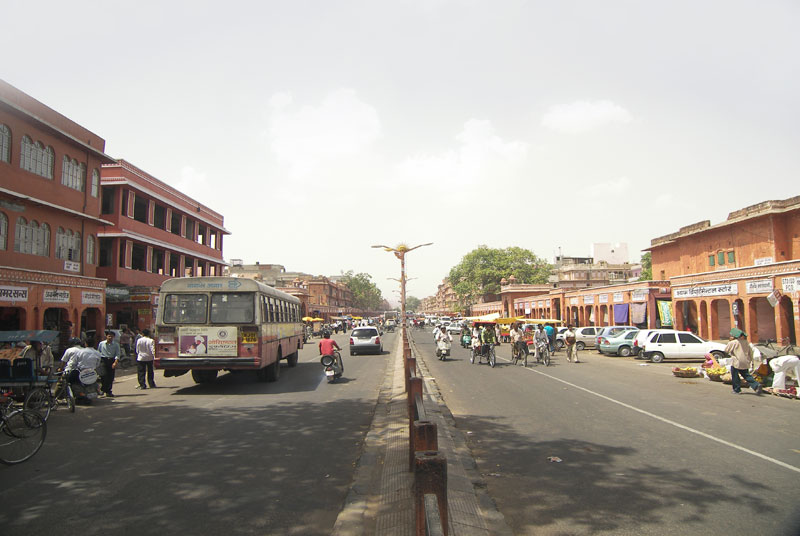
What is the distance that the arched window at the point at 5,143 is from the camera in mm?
19375

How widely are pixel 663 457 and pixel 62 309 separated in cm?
2380

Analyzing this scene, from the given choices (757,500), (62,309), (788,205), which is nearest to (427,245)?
(788,205)

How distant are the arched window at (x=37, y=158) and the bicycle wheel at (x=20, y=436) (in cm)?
1814

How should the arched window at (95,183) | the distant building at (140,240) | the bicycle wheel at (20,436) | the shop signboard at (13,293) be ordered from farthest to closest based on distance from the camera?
1. the distant building at (140,240)
2. the arched window at (95,183)
3. the shop signboard at (13,293)
4. the bicycle wheel at (20,436)

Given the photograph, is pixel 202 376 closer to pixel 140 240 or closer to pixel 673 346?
pixel 140 240

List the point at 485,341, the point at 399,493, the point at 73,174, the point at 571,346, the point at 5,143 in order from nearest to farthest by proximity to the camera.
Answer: the point at 399,493, the point at 5,143, the point at 485,341, the point at 571,346, the point at 73,174

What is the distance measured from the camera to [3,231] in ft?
63.3

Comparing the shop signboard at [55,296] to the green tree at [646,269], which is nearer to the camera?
the shop signboard at [55,296]

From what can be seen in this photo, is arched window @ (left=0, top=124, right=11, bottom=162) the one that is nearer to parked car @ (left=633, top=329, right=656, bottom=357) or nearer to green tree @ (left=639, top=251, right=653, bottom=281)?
parked car @ (left=633, top=329, right=656, bottom=357)

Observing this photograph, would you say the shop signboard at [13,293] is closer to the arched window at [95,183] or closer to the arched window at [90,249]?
the arched window at [90,249]

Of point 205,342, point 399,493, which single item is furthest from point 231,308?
point 399,493

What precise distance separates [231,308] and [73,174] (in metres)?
16.4

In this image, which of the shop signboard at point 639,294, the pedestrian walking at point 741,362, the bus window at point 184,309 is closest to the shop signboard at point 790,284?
the shop signboard at point 639,294

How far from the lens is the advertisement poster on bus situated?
12.8 metres
